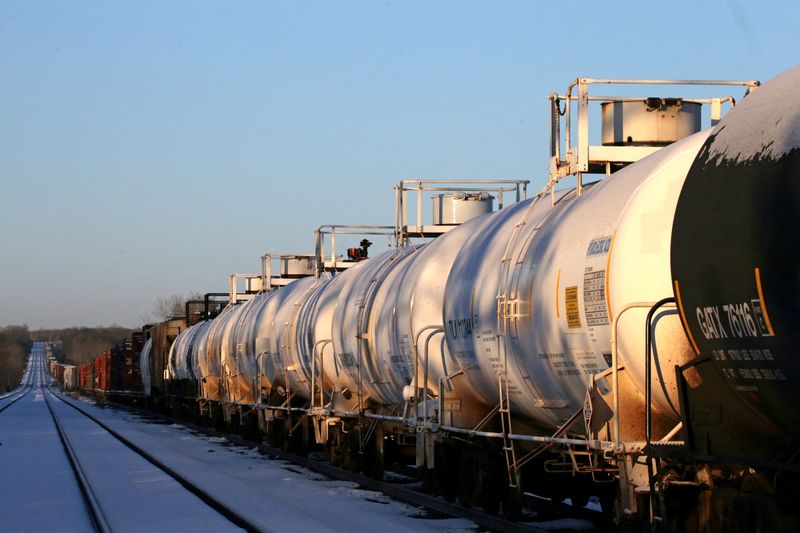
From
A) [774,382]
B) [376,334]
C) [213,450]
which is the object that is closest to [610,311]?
[774,382]

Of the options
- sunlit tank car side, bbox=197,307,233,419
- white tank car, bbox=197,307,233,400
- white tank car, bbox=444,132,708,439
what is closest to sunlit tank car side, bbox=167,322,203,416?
sunlit tank car side, bbox=197,307,233,419

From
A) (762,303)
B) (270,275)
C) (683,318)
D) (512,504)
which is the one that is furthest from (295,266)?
(762,303)

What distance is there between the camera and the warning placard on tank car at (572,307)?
9552 mm

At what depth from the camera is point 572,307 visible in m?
9.66

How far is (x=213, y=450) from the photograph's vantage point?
29094 mm

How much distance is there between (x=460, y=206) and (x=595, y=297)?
433 inches

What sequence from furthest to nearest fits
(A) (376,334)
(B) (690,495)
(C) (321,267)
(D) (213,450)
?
(D) (213,450) < (C) (321,267) < (A) (376,334) < (B) (690,495)

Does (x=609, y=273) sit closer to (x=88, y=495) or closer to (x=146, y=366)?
(x=88, y=495)

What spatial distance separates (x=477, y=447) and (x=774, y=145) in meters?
8.14

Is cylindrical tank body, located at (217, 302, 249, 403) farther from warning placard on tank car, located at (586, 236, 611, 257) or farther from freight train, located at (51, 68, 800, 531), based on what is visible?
warning placard on tank car, located at (586, 236, 611, 257)

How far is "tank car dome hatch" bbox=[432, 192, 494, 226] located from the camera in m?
20.1

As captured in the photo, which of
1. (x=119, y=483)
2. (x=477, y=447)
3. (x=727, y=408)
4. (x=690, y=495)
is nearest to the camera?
(x=727, y=408)

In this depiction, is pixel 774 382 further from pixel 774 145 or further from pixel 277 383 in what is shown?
pixel 277 383

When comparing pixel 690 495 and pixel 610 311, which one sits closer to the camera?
pixel 690 495
